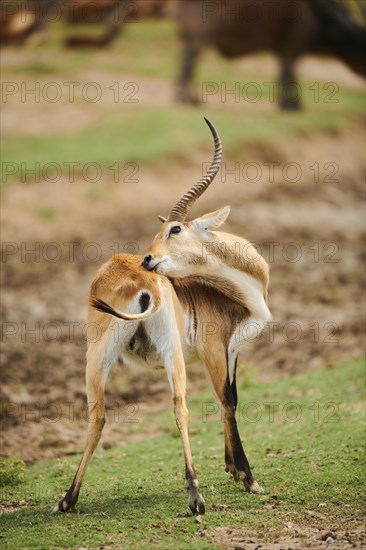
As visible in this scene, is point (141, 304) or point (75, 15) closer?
point (141, 304)

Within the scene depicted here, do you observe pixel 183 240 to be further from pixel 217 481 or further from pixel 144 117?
pixel 144 117

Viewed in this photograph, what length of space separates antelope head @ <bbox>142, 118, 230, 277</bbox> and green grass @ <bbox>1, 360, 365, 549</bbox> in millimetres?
1790

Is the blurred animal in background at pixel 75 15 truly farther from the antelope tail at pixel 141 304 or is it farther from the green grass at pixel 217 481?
the antelope tail at pixel 141 304

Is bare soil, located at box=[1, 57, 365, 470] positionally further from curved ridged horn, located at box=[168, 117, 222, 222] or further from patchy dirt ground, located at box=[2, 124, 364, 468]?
curved ridged horn, located at box=[168, 117, 222, 222]

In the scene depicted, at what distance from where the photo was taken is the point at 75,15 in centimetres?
3139

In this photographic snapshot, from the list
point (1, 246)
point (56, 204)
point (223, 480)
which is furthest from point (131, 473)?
point (56, 204)

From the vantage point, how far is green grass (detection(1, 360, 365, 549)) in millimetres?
6727

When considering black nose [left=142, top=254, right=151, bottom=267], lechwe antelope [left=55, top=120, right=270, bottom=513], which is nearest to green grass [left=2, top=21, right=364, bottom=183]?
lechwe antelope [left=55, top=120, right=270, bottom=513]

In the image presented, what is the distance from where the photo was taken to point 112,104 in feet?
74.1

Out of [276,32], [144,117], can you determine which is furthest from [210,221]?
[276,32]

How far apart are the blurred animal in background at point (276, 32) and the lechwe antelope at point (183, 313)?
50.0 feet

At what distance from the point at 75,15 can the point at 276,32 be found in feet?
29.6

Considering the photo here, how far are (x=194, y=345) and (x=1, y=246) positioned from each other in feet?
27.8

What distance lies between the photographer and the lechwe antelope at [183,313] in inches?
281
